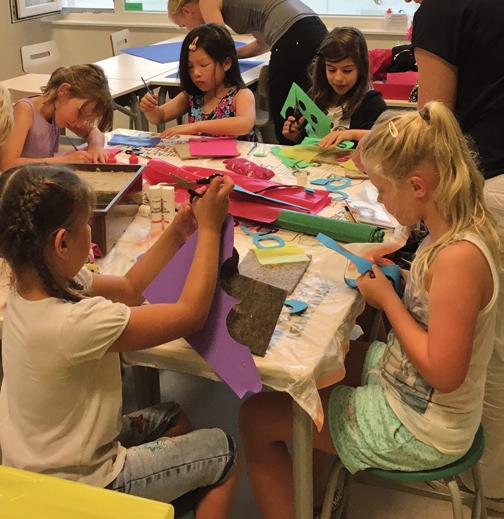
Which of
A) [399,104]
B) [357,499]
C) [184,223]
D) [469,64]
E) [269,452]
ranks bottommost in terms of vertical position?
[357,499]

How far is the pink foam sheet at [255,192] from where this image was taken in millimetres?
1731

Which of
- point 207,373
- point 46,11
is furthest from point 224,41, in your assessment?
point 46,11

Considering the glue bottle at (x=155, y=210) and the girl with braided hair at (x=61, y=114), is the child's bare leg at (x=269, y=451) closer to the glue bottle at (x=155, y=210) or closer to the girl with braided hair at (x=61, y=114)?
the glue bottle at (x=155, y=210)

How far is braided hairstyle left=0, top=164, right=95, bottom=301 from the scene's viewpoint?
1064 millimetres

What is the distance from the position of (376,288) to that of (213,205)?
37 centimetres

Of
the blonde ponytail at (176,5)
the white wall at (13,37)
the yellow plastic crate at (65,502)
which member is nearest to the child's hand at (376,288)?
the yellow plastic crate at (65,502)

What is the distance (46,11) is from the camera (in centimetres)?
542

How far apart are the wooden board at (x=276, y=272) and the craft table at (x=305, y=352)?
16 mm

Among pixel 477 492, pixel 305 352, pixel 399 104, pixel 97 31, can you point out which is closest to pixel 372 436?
pixel 305 352

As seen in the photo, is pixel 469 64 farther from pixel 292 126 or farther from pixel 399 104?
pixel 399 104

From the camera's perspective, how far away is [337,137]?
2271mm

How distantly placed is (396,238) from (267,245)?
0.33 m

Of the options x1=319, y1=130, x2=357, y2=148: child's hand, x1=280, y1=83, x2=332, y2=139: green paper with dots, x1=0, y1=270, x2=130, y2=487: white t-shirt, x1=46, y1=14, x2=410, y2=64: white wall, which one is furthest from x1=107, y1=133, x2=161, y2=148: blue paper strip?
x1=46, y1=14, x2=410, y2=64: white wall

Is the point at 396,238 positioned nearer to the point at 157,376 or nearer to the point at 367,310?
the point at 367,310
